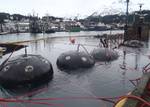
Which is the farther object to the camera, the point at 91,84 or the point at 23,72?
the point at 91,84

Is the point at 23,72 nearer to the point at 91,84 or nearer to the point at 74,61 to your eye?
the point at 91,84

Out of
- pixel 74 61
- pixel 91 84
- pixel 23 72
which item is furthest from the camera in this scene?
pixel 74 61

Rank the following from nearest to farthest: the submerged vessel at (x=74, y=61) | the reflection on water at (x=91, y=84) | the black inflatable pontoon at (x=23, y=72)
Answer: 1. the reflection on water at (x=91, y=84)
2. the black inflatable pontoon at (x=23, y=72)
3. the submerged vessel at (x=74, y=61)

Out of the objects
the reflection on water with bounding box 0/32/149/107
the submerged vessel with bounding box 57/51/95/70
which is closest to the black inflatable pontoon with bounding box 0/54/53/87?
the reflection on water with bounding box 0/32/149/107

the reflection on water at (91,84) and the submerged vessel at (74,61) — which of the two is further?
the submerged vessel at (74,61)

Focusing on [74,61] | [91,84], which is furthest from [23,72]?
[74,61]

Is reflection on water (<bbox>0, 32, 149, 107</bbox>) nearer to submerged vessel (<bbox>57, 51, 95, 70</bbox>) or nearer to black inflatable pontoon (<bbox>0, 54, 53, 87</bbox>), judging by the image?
submerged vessel (<bbox>57, 51, 95, 70</bbox>)

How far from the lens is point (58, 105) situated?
993 centimetres

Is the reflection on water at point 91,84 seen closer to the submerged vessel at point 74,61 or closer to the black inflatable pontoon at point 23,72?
the submerged vessel at point 74,61

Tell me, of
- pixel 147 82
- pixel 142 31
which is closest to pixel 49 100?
pixel 147 82

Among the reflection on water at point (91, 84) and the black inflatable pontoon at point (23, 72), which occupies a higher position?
the black inflatable pontoon at point (23, 72)

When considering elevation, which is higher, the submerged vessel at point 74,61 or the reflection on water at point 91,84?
the submerged vessel at point 74,61

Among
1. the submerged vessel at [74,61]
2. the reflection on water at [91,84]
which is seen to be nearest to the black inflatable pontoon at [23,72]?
the reflection on water at [91,84]

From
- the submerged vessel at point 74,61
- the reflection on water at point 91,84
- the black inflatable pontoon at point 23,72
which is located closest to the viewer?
the reflection on water at point 91,84
